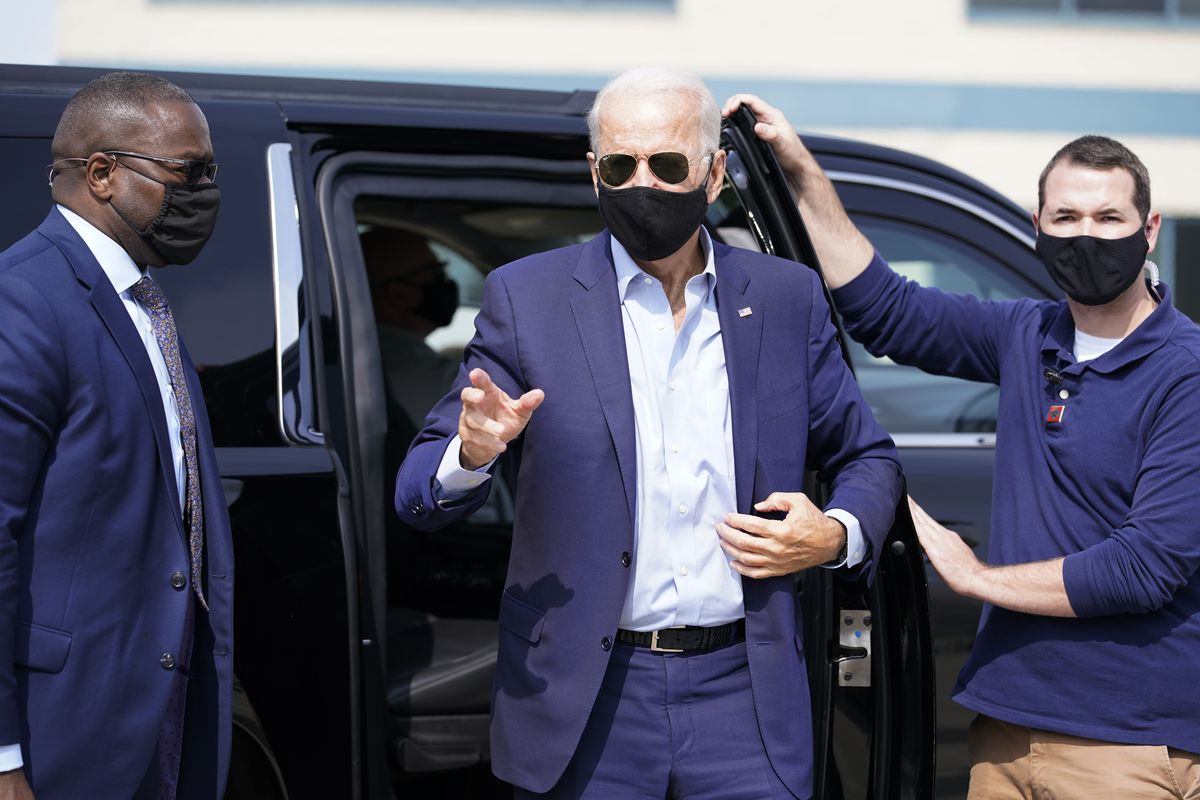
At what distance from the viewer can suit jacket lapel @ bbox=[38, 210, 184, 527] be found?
75.8 inches

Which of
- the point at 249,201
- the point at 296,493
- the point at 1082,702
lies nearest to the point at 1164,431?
the point at 1082,702

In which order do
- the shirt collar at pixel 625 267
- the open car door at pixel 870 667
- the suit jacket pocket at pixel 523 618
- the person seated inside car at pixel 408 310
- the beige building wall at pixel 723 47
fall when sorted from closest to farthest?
the suit jacket pocket at pixel 523 618 < the shirt collar at pixel 625 267 < the open car door at pixel 870 667 < the person seated inside car at pixel 408 310 < the beige building wall at pixel 723 47

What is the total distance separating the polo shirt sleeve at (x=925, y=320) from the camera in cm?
274

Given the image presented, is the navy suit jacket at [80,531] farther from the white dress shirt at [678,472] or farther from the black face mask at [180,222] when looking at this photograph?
the white dress shirt at [678,472]

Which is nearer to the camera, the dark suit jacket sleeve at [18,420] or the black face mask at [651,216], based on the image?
the dark suit jacket sleeve at [18,420]

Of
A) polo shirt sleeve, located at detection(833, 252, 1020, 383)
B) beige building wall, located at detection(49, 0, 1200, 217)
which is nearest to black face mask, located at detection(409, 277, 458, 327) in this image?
polo shirt sleeve, located at detection(833, 252, 1020, 383)

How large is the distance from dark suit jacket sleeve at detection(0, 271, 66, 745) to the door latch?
1436 millimetres

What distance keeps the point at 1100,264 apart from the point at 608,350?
0.96m

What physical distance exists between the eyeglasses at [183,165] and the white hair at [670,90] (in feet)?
2.08

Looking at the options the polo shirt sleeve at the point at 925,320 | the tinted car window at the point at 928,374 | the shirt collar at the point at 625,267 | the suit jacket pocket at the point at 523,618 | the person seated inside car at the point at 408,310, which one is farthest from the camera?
the person seated inside car at the point at 408,310

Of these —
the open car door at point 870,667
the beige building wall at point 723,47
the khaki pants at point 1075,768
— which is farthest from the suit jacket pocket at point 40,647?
the beige building wall at point 723,47

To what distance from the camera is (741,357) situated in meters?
2.19

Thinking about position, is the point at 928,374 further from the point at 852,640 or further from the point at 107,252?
the point at 107,252

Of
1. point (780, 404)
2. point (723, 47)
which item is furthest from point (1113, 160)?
point (723, 47)
